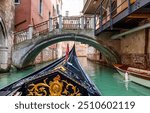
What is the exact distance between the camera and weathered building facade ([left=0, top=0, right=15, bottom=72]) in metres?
8.16

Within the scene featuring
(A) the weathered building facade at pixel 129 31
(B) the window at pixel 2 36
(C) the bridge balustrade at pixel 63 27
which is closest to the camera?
(A) the weathered building facade at pixel 129 31

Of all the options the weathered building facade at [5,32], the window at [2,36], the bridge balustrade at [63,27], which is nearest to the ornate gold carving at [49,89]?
the weathered building facade at [5,32]

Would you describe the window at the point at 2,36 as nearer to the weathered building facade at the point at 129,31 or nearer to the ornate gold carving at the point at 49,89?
the weathered building facade at the point at 129,31

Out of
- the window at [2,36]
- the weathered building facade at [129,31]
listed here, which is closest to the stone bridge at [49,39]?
the weathered building facade at [129,31]

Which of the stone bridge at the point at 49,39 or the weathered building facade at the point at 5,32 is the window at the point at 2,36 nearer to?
the weathered building facade at the point at 5,32

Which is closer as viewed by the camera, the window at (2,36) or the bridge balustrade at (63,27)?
the window at (2,36)

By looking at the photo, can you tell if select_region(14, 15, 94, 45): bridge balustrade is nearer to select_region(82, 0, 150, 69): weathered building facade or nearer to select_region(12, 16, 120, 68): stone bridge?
select_region(12, 16, 120, 68): stone bridge

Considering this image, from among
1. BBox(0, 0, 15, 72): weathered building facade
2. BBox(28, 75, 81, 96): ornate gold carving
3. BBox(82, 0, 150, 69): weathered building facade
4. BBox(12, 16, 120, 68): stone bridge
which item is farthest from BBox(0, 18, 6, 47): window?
BBox(28, 75, 81, 96): ornate gold carving

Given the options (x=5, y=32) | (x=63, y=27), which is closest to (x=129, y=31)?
(x=63, y=27)

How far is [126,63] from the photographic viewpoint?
8.76 meters

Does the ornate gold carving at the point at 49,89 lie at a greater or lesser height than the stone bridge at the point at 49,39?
lesser

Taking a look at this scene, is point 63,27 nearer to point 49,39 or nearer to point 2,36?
point 49,39

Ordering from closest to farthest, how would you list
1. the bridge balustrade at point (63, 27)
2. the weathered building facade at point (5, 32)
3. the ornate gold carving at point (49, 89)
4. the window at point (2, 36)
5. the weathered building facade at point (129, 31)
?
1. the ornate gold carving at point (49, 89)
2. the weathered building facade at point (129, 31)
3. the weathered building facade at point (5, 32)
4. the window at point (2, 36)
5. the bridge balustrade at point (63, 27)

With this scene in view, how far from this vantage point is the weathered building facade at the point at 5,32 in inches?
321
